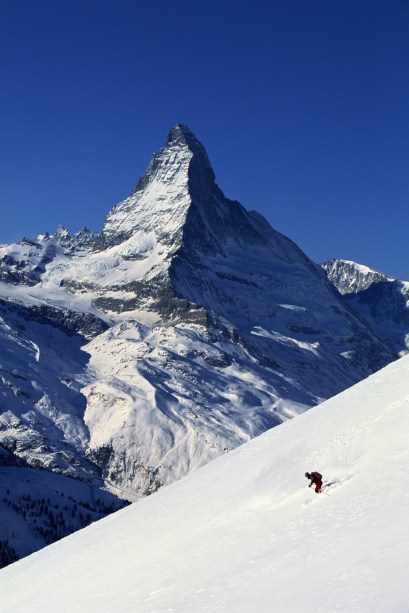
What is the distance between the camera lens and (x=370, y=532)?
29859 millimetres

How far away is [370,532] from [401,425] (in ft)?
42.0

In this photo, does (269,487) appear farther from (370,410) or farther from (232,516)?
(370,410)

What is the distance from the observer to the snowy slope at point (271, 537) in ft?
88.7

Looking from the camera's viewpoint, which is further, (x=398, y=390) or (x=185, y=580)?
(x=398, y=390)

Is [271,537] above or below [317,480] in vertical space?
below

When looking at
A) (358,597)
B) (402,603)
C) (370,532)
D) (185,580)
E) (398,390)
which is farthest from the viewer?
(398,390)

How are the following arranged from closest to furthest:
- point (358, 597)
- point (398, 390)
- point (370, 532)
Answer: point (358, 597) < point (370, 532) < point (398, 390)

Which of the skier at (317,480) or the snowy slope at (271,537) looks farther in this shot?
the skier at (317,480)

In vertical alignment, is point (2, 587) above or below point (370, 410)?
below

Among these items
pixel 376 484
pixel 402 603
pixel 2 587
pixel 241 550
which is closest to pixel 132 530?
pixel 2 587

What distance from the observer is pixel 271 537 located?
3509cm

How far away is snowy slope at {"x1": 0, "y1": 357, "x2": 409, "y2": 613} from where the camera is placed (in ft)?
88.7

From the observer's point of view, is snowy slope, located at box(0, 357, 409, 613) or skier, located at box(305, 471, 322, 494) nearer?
snowy slope, located at box(0, 357, 409, 613)

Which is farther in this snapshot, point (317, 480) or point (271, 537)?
point (317, 480)
